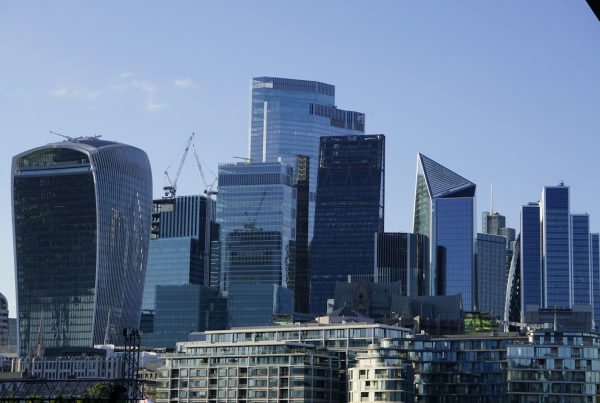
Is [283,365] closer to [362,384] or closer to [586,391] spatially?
[362,384]

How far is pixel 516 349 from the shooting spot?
19375 cm

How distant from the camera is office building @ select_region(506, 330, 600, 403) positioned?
189 m

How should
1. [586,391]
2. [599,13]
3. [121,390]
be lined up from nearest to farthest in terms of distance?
[599,13] < [121,390] < [586,391]

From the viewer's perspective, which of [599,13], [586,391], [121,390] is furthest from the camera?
[586,391]

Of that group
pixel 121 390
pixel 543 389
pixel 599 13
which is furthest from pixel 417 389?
pixel 599 13

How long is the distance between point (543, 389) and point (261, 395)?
3990 cm

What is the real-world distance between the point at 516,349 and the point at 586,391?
37.6 feet

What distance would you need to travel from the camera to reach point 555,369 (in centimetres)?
19038

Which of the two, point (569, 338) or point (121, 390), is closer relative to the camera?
point (121, 390)

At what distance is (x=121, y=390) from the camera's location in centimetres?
12762

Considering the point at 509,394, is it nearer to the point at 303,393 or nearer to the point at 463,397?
the point at 463,397

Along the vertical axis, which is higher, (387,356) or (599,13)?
(599,13)

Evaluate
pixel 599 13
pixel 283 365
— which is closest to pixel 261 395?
pixel 283 365

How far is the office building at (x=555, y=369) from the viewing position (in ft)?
619
